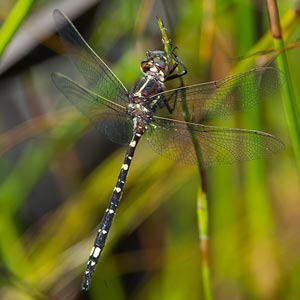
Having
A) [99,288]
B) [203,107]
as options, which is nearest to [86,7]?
[203,107]

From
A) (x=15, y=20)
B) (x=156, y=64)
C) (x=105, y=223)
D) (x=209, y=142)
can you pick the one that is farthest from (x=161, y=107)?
(x=15, y=20)

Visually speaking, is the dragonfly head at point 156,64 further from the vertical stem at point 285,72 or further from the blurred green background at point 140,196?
the vertical stem at point 285,72

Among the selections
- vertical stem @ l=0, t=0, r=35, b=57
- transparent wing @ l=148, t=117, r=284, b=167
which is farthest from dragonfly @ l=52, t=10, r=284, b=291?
vertical stem @ l=0, t=0, r=35, b=57

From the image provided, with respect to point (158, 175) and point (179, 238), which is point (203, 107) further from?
point (179, 238)

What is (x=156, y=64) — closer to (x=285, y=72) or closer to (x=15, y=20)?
(x=15, y=20)

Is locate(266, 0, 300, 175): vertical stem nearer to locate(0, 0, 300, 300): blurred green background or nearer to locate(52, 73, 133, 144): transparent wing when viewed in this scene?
locate(0, 0, 300, 300): blurred green background
